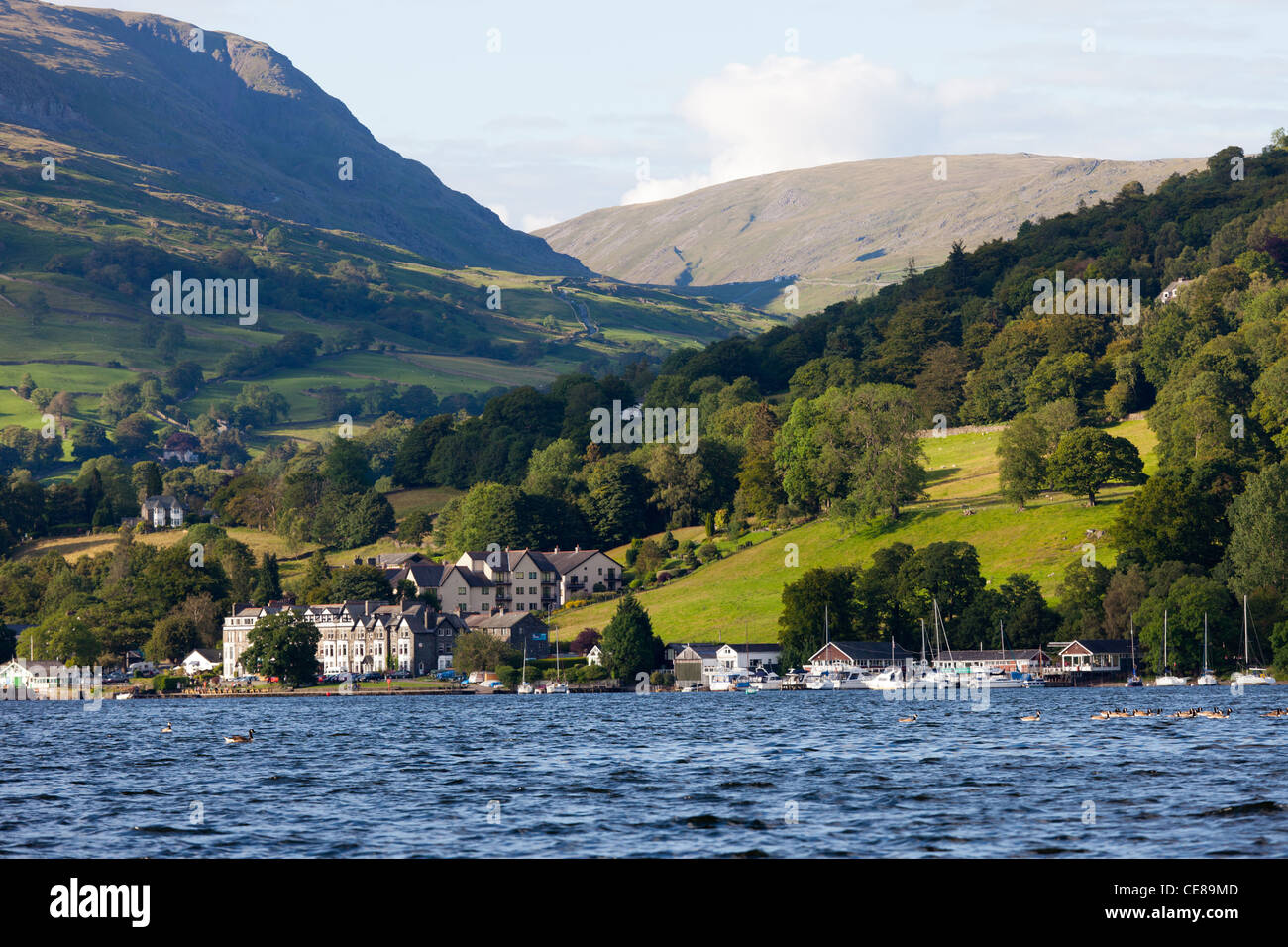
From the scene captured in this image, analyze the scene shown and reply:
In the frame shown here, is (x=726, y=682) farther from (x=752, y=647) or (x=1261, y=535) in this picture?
(x=1261, y=535)

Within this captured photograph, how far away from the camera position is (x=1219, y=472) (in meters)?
143

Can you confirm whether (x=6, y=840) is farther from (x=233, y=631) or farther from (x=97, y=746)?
(x=233, y=631)

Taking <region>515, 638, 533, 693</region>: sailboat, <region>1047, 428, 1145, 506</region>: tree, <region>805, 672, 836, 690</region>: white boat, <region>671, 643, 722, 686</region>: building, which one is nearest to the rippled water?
<region>805, 672, 836, 690</region>: white boat

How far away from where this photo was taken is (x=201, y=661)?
15838 cm

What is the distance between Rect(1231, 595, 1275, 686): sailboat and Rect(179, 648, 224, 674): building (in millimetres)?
103529

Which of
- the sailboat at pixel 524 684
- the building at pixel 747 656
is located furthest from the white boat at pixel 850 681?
the sailboat at pixel 524 684

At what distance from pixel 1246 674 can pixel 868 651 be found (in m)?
33.5

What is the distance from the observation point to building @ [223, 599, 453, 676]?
158000 millimetres

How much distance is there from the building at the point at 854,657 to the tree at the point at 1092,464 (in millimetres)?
27030

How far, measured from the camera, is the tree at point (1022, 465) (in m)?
151

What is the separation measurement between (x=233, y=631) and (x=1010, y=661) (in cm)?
8425

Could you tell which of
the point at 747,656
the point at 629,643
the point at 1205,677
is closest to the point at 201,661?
the point at 629,643

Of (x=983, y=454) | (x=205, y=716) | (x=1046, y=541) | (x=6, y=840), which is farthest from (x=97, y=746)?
(x=983, y=454)

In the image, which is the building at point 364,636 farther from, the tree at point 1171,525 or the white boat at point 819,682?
the tree at point 1171,525
